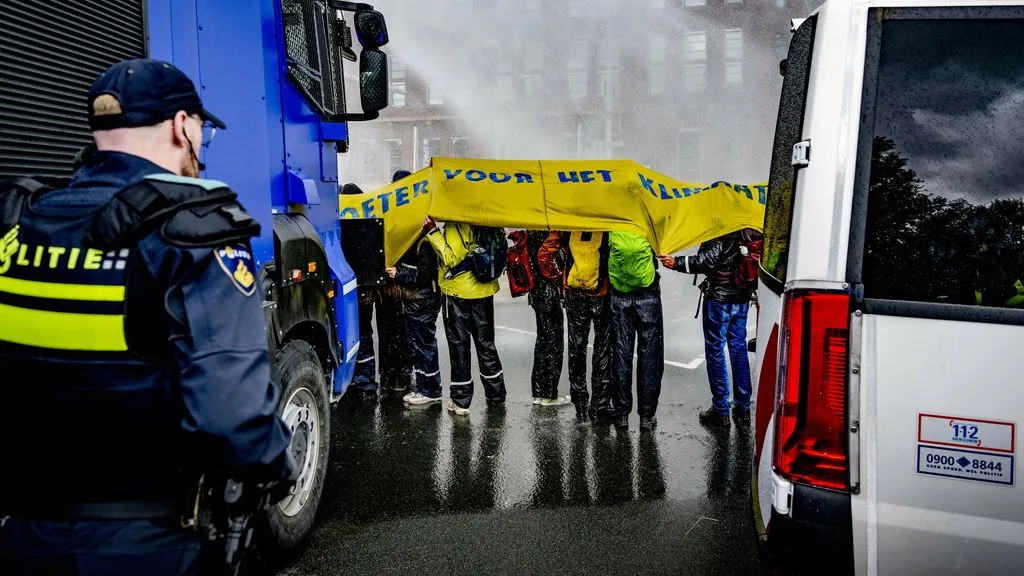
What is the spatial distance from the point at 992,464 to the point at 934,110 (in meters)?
0.97

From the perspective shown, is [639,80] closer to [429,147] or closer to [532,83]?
[532,83]

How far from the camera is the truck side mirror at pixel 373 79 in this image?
14.8ft

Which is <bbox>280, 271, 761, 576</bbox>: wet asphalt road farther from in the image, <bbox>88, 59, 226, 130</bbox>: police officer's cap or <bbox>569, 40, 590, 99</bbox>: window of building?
<bbox>569, 40, 590, 99</bbox>: window of building

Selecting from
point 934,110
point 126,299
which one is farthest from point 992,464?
point 126,299

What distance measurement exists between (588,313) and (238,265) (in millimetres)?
4985

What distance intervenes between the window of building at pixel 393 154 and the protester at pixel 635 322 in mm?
40249

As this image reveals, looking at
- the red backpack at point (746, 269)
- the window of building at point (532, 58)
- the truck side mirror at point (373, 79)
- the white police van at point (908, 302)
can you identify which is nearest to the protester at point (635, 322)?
the red backpack at point (746, 269)

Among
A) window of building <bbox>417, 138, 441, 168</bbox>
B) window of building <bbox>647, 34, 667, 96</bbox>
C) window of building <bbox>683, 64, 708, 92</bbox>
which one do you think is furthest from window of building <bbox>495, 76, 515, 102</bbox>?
window of building <bbox>417, 138, 441, 168</bbox>

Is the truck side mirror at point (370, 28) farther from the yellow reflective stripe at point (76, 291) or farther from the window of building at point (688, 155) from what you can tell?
the window of building at point (688, 155)

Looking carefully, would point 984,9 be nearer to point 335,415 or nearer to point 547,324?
point 547,324

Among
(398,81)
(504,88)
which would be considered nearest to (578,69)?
(504,88)

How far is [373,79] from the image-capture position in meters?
4.52

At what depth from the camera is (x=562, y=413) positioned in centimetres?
660

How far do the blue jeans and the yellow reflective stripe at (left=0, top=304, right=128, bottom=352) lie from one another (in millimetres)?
5278
